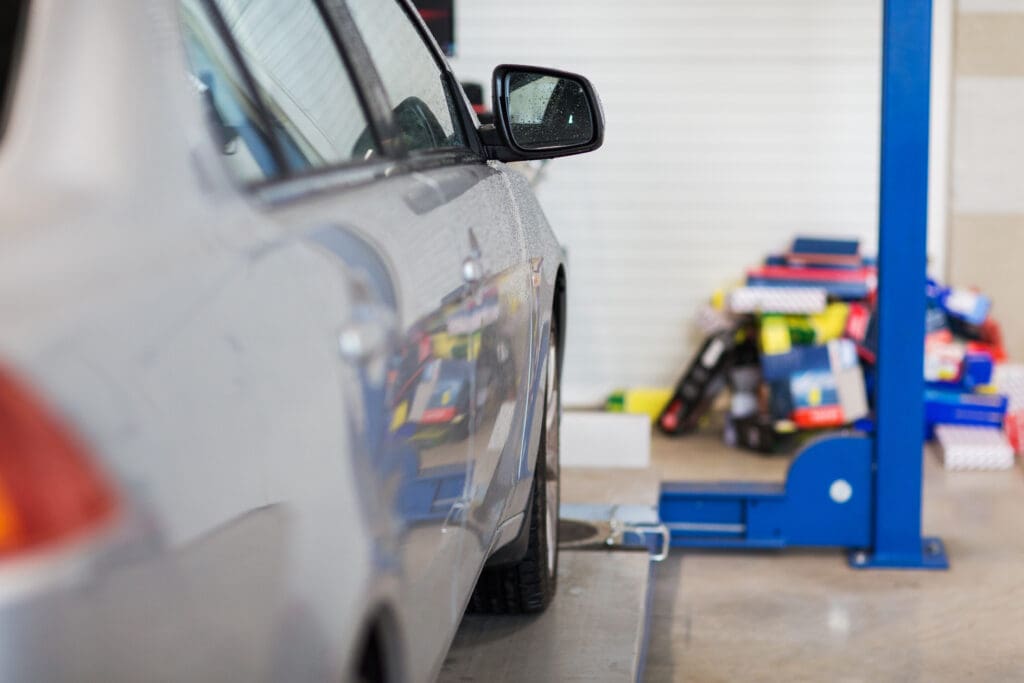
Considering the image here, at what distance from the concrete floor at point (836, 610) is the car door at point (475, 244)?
166 centimetres

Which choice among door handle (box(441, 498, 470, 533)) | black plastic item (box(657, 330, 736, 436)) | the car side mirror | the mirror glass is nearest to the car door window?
door handle (box(441, 498, 470, 533))

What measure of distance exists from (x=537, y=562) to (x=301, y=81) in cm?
170

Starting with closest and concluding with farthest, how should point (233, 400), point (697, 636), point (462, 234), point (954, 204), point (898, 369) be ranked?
1. point (233, 400)
2. point (462, 234)
3. point (697, 636)
4. point (898, 369)
5. point (954, 204)

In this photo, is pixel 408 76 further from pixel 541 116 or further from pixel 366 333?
pixel 366 333

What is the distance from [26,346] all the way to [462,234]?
1.04 metres

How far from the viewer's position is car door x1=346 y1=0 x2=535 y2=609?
1808 millimetres

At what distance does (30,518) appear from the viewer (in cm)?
84

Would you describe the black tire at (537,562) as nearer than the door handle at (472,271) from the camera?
No

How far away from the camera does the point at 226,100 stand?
1381 mm

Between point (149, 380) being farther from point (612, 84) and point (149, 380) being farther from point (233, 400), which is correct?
point (612, 84)

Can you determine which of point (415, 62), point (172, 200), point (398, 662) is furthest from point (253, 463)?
point (415, 62)

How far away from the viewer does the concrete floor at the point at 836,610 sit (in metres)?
3.66

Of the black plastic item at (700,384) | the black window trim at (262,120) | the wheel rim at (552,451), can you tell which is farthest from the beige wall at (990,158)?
the black window trim at (262,120)

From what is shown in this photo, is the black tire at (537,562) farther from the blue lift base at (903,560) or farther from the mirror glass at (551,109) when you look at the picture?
the blue lift base at (903,560)
